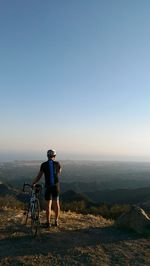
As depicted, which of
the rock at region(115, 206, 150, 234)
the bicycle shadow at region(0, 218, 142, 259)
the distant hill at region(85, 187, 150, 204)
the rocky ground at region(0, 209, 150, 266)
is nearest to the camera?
the rocky ground at region(0, 209, 150, 266)

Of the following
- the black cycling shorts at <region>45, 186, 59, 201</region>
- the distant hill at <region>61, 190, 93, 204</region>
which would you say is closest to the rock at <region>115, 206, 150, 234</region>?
the black cycling shorts at <region>45, 186, 59, 201</region>

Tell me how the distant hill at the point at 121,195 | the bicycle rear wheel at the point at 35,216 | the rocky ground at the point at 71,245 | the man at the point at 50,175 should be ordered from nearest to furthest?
the rocky ground at the point at 71,245
the bicycle rear wheel at the point at 35,216
the man at the point at 50,175
the distant hill at the point at 121,195

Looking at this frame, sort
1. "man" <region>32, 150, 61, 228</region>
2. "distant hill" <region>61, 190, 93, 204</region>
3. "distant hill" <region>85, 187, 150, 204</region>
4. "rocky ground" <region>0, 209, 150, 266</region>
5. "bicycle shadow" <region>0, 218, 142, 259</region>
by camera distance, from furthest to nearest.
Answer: "distant hill" <region>85, 187, 150, 204</region>
"distant hill" <region>61, 190, 93, 204</region>
"man" <region>32, 150, 61, 228</region>
"bicycle shadow" <region>0, 218, 142, 259</region>
"rocky ground" <region>0, 209, 150, 266</region>

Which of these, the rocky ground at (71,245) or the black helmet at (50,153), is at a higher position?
the black helmet at (50,153)

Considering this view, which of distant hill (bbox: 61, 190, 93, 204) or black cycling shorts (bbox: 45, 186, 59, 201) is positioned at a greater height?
black cycling shorts (bbox: 45, 186, 59, 201)

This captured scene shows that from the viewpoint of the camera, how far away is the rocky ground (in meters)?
10.1

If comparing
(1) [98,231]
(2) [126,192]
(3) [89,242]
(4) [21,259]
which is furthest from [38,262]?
(2) [126,192]

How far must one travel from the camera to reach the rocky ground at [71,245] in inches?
397

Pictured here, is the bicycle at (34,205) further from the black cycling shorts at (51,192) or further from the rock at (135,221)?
the rock at (135,221)

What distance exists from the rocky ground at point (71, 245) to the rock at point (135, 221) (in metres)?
0.30

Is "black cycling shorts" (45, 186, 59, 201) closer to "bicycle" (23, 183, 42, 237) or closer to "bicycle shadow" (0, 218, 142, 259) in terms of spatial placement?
"bicycle" (23, 183, 42, 237)

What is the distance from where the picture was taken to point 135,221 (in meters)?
13.5

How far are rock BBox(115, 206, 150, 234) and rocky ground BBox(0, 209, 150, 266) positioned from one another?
0.98 feet

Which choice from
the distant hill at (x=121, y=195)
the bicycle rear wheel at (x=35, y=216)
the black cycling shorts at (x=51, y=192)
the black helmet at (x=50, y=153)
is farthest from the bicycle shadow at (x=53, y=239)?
the distant hill at (x=121, y=195)
